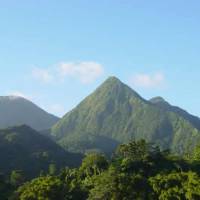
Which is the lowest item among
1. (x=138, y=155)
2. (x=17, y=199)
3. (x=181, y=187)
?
(x=17, y=199)

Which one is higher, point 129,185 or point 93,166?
point 93,166

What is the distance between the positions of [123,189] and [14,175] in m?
56.2

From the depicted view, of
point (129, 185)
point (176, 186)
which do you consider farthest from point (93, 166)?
point (176, 186)

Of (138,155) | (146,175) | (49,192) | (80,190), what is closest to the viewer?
(49,192)

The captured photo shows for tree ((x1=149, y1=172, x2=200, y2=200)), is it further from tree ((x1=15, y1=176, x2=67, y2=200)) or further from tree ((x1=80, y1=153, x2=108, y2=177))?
tree ((x1=80, y1=153, x2=108, y2=177))

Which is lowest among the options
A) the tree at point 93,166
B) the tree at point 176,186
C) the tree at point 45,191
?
the tree at point 45,191

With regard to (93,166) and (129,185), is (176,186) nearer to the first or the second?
(129,185)

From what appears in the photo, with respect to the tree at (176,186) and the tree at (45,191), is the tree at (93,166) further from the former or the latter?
the tree at (45,191)

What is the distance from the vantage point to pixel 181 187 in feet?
258

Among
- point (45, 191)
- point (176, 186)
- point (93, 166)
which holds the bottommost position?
point (45, 191)

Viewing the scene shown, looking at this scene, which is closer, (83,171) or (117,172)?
(117,172)

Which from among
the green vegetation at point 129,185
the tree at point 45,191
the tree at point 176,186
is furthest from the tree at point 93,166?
the tree at point 45,191

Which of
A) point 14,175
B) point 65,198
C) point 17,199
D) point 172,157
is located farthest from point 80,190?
point 14,175

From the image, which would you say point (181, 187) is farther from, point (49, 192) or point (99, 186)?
point (49, 192)
